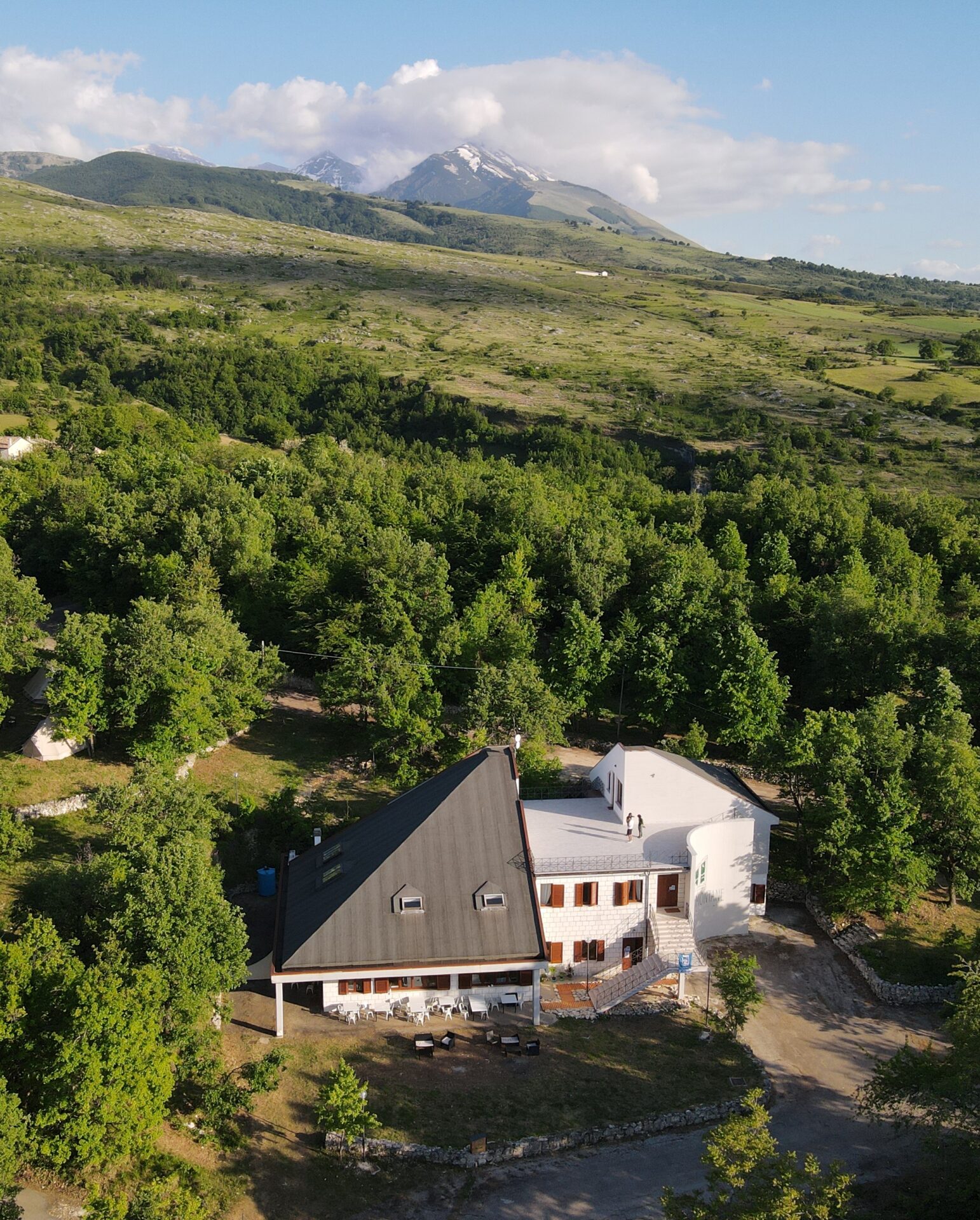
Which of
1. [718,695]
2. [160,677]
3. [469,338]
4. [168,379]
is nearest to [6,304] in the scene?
[168,379]

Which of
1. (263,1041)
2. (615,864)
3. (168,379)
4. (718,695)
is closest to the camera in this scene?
(263,1041)

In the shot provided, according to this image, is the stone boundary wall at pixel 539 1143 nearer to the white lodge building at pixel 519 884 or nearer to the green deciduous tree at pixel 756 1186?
the green deciduous tree at pixel 756 1186

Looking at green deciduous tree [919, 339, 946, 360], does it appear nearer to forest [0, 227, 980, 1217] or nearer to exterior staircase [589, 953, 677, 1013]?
forest [0, 227, 980, 1217]

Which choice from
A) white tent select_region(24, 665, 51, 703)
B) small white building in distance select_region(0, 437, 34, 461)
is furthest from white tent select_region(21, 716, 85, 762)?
small white building in distance select_region(0, 437, 34, 461)

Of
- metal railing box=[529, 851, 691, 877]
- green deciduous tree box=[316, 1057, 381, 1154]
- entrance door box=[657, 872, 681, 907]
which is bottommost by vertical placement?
green deciduous tree box=[316, 1057, 381, 1154]

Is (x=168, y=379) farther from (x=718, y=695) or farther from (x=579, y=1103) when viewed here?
(x=579, y=1103)

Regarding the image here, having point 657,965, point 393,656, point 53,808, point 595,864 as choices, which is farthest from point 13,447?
point 657,965

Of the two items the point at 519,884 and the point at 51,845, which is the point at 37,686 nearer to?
the point at 51,845
